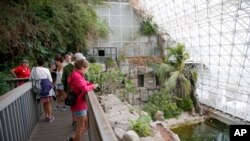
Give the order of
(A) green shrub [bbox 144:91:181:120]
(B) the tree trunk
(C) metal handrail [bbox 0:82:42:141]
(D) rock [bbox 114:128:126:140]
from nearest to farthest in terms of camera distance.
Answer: (C) metal handrail [bbox 0:82:42:141] < (D) rock [bbox 114:128:126:140] < (A) green shrub [bbox 144:91:181:120] < (B) the tree trunk

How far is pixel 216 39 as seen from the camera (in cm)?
1511

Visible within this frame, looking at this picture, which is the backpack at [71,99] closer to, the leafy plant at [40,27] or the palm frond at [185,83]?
the leafy plant at [40,27]

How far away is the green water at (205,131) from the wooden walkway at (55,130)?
860cm

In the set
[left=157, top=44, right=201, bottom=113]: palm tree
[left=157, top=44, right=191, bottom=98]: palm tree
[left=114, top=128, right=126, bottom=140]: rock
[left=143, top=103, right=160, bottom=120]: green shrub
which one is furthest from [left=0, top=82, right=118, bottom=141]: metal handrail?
[left=157, top=44, right=201, bottom=113]: palm tree

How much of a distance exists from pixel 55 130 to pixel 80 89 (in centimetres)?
160

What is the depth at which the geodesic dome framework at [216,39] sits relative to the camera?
13000 millimetres

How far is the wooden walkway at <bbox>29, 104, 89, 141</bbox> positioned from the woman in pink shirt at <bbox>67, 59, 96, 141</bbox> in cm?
55

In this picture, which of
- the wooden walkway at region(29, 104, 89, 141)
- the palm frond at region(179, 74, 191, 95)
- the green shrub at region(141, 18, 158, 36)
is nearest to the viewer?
the wooden walkway at region(29, 104, 89, 141)

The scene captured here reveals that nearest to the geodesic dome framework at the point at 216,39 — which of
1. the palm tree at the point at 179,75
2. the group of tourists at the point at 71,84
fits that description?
the palm tree at the point at 179,75

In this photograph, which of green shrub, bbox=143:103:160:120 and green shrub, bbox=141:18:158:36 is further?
green shrub, bbox=141:18:158:36

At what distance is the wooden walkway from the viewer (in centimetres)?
399

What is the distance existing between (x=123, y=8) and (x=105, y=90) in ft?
39.2

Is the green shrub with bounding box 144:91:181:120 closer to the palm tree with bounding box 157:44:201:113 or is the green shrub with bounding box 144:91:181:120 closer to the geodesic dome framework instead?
the palm tree with bounding box 157:44:201:113

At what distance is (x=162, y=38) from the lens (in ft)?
63.6
